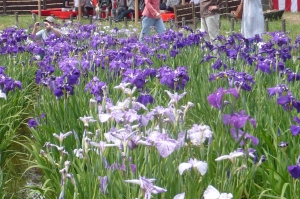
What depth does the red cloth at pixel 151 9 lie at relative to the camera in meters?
10.0

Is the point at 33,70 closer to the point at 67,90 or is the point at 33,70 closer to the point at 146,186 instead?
the point at 67,90

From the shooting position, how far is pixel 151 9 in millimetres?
10016

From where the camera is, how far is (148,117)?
2781mm

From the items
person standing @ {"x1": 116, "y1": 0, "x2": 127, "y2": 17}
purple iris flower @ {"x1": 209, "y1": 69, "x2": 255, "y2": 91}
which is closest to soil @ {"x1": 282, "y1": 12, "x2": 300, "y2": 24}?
person standing @ {"x1": 116, "y1": 0, "x2": 127, "y2": 17}

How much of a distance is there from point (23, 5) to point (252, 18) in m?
17.3

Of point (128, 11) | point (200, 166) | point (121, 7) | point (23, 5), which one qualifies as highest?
point (23, 5)

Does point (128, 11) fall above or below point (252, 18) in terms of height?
above

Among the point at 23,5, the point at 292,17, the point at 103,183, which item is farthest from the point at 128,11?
the point at 103,183

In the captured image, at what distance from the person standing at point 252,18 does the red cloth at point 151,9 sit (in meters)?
2.16

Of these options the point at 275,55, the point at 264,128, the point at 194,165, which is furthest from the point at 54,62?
the point at 194,165

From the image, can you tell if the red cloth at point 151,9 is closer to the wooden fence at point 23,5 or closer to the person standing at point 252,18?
the person standing at point 252,18

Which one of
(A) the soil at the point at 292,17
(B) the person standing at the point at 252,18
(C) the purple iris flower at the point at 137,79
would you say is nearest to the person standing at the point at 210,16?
(B) the person standing at the point at 252,18

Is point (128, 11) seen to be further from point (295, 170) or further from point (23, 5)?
point (295, 170)

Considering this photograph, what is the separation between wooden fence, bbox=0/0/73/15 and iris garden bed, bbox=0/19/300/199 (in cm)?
1783
